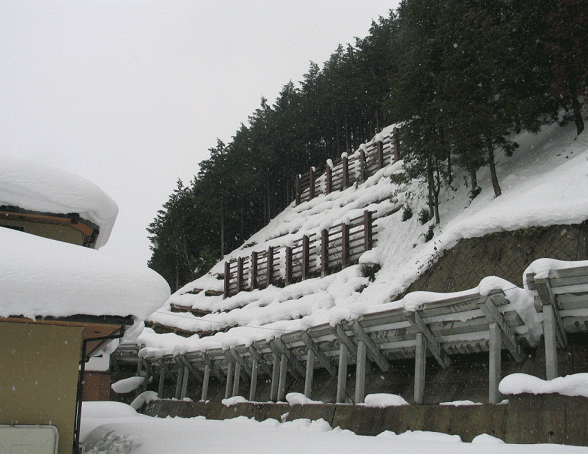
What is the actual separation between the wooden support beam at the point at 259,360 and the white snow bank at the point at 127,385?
9344 mm

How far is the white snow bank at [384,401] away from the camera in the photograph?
914 centimetres

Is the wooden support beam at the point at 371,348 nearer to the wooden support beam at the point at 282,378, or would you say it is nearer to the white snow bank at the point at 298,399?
the white snow bank at the point at 298,399

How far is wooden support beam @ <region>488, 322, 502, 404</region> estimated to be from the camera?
7672 mm

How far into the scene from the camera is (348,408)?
10.0 meters

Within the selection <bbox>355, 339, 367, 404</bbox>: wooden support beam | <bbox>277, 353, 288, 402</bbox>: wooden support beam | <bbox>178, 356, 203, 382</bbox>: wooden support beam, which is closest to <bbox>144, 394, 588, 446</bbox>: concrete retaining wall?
<bbox>355, 339, 367, 404</bbox>: wooden support beam

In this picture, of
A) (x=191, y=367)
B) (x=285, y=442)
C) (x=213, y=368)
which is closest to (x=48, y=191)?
(x=285, y=442)

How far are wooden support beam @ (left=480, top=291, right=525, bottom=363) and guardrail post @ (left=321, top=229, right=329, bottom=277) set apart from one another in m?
14.4

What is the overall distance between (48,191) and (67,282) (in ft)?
10.5

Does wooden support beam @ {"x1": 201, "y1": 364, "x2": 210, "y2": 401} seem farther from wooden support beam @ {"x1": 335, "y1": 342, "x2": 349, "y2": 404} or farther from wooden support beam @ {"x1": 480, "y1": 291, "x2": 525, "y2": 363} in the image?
wooden support beam @ {"x1": 480, "y1": 291, "x2": 525, "y2": 363}

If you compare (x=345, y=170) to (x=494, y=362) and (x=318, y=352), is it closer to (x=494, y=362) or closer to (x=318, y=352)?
(x=318, y=352)

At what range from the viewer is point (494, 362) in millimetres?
7816

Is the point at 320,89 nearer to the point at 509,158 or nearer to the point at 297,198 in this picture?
the point at 297,198

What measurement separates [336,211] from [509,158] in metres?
11.0

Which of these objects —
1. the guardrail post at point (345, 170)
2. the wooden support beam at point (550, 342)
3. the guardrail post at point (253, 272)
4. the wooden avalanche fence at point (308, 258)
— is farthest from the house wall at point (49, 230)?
the guardrail post at point (345, 170)
